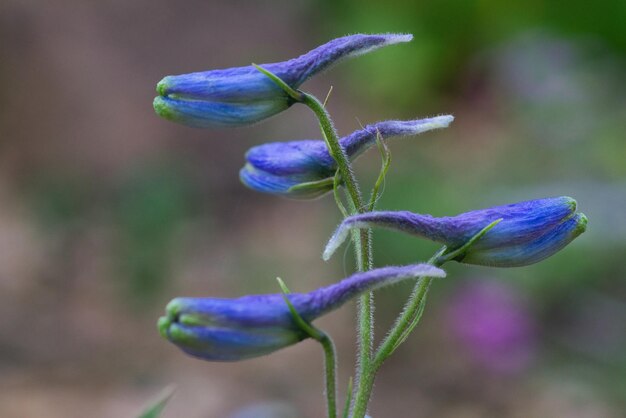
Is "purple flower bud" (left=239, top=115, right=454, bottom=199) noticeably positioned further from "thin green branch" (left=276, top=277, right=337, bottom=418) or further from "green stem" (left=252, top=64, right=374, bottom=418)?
"thin green branch" (left=276, top=277, right=337, bottom=418)

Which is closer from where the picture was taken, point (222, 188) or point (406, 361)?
point (406, 361)

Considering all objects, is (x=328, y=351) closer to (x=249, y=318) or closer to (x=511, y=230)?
(x=249, y=318)

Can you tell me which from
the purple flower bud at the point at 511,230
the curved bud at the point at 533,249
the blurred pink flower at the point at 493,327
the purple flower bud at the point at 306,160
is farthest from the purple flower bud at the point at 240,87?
the blurred pink flower at the point at 493,327

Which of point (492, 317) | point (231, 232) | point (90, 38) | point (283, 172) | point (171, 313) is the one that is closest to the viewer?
point (171, 313)

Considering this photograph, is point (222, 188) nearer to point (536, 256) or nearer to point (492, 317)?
point (492, 317)

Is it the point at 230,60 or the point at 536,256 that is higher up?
the point at 536,256

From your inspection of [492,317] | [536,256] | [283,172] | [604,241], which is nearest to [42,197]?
[492,317]
